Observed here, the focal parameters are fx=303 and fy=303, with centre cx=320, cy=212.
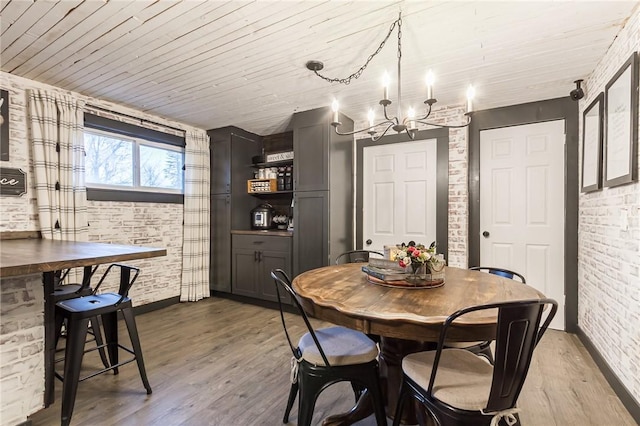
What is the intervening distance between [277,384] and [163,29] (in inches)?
98.4

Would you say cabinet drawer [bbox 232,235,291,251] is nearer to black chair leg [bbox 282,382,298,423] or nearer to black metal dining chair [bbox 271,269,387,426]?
black chair leg [bbox 282,382,298,423]

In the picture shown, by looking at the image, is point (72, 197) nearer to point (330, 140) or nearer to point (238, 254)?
point (238, 254)

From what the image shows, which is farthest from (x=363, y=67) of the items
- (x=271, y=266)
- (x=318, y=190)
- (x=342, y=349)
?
(x=271, y=266)

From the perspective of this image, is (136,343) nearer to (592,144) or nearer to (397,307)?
(397,307)

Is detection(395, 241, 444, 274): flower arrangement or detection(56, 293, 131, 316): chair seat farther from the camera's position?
detection(56, 293, 131, 316): chair seat

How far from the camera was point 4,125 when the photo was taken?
2.56 metres

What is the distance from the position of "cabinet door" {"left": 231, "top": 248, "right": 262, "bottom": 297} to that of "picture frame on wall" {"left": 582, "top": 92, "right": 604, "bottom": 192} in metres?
3.47

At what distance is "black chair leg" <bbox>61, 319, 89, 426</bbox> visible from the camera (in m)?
1.63

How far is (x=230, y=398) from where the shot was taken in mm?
1921

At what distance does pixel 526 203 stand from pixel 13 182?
15.8 feet

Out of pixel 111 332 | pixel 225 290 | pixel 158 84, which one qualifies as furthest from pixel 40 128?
pixel 225 290

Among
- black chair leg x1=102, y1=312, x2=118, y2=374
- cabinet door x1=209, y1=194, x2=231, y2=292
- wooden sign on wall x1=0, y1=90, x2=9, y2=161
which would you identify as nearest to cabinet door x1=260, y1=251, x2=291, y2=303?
cabinet door x1=209, y1=194, x2=231, y2=292

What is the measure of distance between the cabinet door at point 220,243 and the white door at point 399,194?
6.09 ft

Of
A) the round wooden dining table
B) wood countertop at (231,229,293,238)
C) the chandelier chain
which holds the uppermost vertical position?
the chandelier chain
